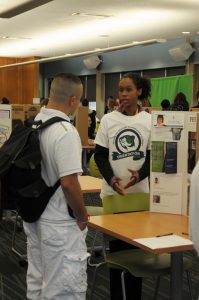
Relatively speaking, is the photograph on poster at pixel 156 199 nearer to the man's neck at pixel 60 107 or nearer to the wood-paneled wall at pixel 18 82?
the man's neck at pixel 60 107

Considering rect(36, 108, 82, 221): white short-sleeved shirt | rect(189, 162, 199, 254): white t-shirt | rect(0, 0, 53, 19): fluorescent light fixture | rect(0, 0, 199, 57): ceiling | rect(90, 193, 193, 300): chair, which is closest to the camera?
rect(189, 162, 199, 254): white t-shirt

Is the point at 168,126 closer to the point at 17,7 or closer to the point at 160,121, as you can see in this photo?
the point at 160,121

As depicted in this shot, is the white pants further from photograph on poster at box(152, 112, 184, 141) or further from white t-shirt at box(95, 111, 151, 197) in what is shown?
photograph on poster at box(152, 112, 184, 141)

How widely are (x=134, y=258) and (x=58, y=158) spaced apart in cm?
95

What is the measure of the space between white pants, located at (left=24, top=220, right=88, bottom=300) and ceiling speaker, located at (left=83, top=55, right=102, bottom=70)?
13.8 metres

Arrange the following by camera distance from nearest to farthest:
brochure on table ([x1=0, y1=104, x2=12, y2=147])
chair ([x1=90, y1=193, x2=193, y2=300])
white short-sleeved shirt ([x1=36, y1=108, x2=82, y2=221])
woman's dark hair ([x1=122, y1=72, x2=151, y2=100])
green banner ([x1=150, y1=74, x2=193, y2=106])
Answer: white short-sleeved shirt ([x1=36, y1=108, x2=82, y2=221]) → chair ([x1=90, y1=193, x2=193, y2=300]) → woman's dark hair ([x1=122, y1=72, x2=151, y2=100]) → brochure on table ([x1=0, y1=104, x2=12, y2=147]) → green banner ([x1=150, y1=74, x2=193, y2=106])

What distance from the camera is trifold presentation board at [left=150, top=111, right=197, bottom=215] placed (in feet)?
9.88

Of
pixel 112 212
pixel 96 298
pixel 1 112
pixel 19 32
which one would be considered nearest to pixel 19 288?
pixel 96 298

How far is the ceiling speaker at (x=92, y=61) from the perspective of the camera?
15.8 metres

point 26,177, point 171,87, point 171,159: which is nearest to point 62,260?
point 26,177

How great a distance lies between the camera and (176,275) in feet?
8.42

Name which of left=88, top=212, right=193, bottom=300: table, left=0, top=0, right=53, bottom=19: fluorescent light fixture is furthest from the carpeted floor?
A: left=0, top=0, right=53, bottom=19: fluorescent light fixture

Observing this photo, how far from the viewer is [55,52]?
1694 cm

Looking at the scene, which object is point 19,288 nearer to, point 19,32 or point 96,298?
point 96,298
